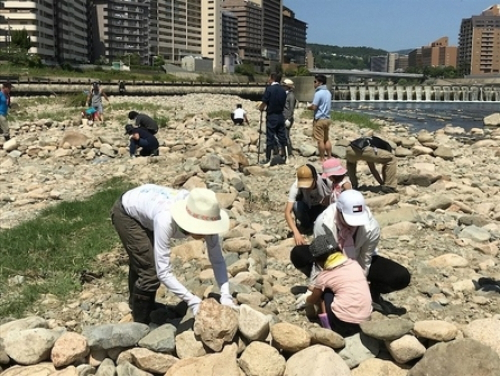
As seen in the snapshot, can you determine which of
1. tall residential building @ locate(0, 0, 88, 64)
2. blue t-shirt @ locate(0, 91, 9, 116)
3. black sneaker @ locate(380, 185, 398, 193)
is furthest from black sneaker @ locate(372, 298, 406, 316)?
tall residential building @ locate(0, 0, 88, 64)

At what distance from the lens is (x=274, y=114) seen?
33.4ft

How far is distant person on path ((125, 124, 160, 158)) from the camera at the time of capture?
11.1m

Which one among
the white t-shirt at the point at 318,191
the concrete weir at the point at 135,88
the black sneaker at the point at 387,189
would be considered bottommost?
the black sneaker at the point at 387,189

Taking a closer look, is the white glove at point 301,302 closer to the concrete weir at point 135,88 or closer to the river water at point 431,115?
the river water at point 431,115

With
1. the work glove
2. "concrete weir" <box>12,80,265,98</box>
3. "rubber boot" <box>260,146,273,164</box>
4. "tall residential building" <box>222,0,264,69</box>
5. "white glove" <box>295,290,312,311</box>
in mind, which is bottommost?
"white glove" <box>295,290,312,311</box>

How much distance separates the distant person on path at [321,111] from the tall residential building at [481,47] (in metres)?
158

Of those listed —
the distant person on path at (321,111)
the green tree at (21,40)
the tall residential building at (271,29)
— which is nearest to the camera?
the distant person on path at (321,111)

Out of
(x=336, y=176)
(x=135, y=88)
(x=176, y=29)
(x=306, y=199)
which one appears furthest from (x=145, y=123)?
(x=176, y=29)

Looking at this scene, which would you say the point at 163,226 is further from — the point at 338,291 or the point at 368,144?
the point at 368,144

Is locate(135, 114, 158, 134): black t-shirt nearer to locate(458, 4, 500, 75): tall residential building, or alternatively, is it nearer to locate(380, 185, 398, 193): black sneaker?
locate(380, 185, 398, 193): black sneaker

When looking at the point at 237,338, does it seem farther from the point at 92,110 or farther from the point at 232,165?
the point at 92,110

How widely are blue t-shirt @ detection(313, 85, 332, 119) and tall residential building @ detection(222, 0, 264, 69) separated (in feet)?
433

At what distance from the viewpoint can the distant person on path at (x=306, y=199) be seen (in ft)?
17.6

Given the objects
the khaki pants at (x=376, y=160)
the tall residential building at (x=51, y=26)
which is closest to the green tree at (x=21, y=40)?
the tall residential building at (x=51, y=26)
